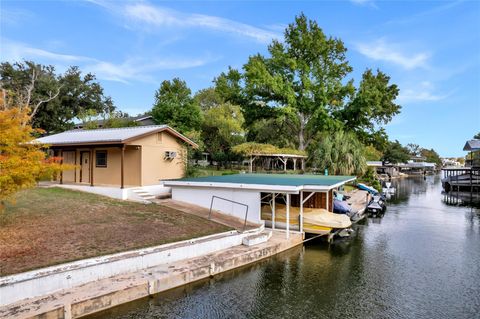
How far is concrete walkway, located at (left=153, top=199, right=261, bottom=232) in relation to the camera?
46.2ft

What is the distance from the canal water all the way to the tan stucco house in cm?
1024

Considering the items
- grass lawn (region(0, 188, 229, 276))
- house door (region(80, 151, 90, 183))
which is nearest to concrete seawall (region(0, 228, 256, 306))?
grass lawn (region(0, 188, 229, 276))

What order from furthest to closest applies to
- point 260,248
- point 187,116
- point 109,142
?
point 187,116, point 109,142, point 260,248

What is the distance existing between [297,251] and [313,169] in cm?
2272

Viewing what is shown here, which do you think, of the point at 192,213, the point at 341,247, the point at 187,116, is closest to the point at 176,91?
the point at 187,116

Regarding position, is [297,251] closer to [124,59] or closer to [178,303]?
[178,303]

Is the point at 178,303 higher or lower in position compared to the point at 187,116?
lower

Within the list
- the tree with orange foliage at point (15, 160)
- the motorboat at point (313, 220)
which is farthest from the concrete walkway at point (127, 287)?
the tree with orange foliage at point (15, 160)

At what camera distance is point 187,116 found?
109ft

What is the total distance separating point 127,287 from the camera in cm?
815

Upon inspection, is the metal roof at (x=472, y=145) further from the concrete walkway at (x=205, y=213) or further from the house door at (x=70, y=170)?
the house door at (x=70, y=170)

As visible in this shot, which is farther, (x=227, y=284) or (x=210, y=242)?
(x=210, y=242)

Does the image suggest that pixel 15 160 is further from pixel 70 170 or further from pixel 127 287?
pixel 70 170

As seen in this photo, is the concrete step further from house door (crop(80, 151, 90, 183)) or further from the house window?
house door (crop(80, 151, 90, 183))
